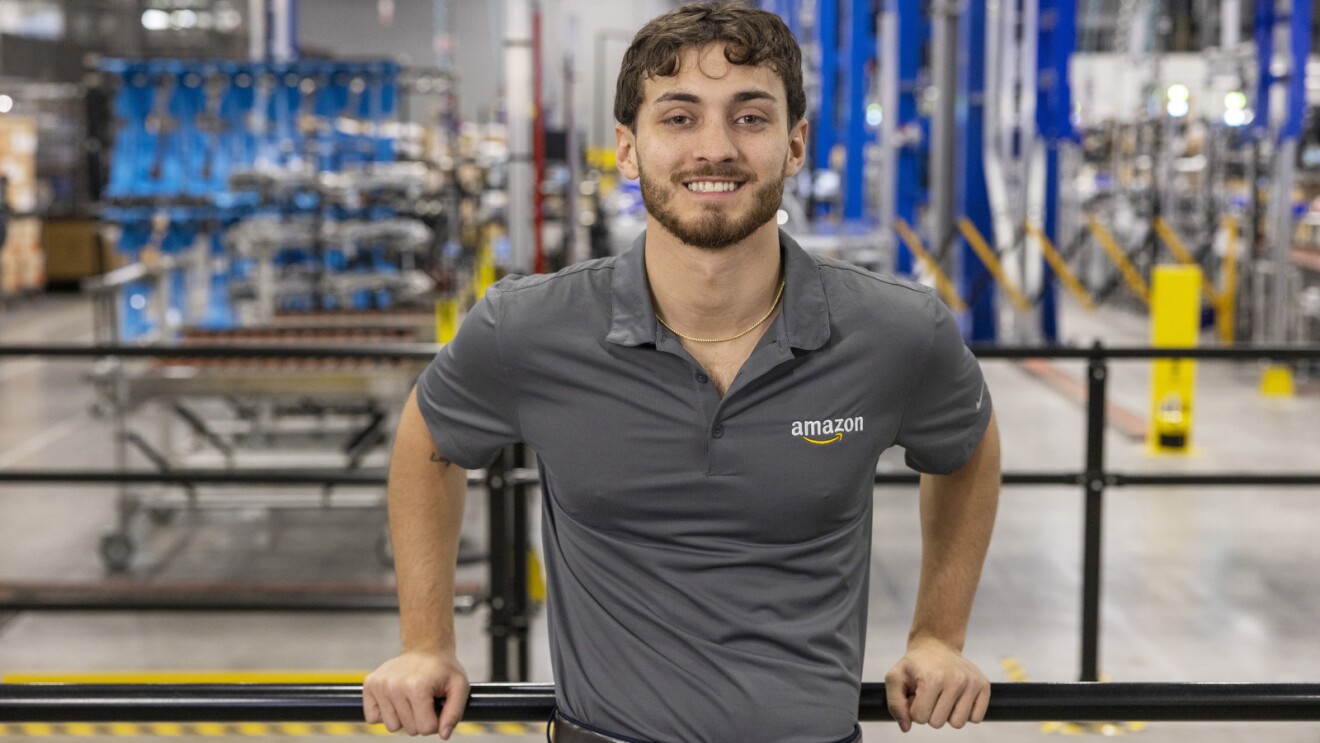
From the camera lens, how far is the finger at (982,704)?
158 cm

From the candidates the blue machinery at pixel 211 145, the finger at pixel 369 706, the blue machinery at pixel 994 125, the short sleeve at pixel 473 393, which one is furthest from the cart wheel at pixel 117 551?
the blue machinery at pixel 994 125

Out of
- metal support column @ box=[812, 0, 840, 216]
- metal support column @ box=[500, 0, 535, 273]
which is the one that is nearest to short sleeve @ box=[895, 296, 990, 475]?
metal support column @ box=[500, 0, 535, 273]

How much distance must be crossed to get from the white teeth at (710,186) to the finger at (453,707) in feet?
2.05

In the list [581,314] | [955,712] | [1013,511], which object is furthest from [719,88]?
[1013,511]

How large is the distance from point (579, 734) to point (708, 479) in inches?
13.1

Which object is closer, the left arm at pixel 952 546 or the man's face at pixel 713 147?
the man's face at pixel 713 147

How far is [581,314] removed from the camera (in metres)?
1.63

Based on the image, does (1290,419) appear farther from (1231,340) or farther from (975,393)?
(975,393)

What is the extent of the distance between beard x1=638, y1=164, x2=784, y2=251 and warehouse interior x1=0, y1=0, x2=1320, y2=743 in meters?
0.70

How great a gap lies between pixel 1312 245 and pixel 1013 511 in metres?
6.95

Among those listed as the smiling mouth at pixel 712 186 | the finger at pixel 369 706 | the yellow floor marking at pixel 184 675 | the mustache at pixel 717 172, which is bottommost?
the yellow floor marking at pixel 184 675

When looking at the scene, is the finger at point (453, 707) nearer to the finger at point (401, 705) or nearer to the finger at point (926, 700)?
the finger at point (401, 705)

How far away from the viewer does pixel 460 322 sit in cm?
231

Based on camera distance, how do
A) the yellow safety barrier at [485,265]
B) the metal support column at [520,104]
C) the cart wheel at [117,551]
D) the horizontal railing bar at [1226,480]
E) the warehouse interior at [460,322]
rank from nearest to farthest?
1. the horizontal railing bar at [1226,480]
2. the warehouse interior at [460,322]
3. the cart wheel at [117,551]
4. the metal support column at [520,104]
5. the yellow safety barrier at [485,265]
